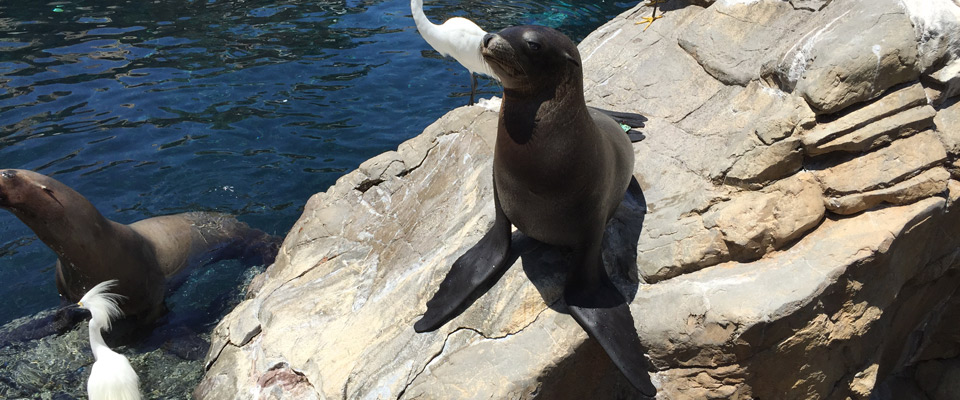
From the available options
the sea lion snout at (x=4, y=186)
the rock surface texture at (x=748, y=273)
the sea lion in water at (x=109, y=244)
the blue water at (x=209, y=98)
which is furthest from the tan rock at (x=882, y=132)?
the sea lion snout at (x=4, y=186)

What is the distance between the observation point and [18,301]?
5.83 meters

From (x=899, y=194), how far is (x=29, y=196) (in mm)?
5190

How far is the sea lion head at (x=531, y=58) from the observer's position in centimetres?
312

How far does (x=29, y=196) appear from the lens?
16.5 feet

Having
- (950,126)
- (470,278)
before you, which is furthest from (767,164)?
(470,278)

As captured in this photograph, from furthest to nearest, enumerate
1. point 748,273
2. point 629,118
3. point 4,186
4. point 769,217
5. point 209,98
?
point 209,98
point 4,186
point 629,118
point 769,217
point 748,273

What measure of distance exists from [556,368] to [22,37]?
34.7ft

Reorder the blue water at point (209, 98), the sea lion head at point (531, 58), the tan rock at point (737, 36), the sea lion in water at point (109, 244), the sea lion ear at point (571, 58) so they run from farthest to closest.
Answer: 1. the blue water at point (209, 98)
2. the sea lion in water at point (109, 244)
3. the tan rock at point (737, 36)
4. the sea lion ear at point (571, 58)
5. the sea lion head at point (531, 58)

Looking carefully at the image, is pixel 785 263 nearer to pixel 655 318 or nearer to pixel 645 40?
pixel 655 318

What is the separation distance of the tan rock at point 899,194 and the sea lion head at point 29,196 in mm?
4780

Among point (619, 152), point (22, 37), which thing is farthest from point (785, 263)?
point (22, 37)

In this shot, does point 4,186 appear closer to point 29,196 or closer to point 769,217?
point 29,196

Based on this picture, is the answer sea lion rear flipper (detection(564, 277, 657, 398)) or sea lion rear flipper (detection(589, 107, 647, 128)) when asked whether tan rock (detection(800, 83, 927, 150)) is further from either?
sea lion rear flipper (detection(564, 277, 657, 398))

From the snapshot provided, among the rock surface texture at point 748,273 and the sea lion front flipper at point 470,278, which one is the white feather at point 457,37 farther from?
the sea lion front flipper at point 470,278
